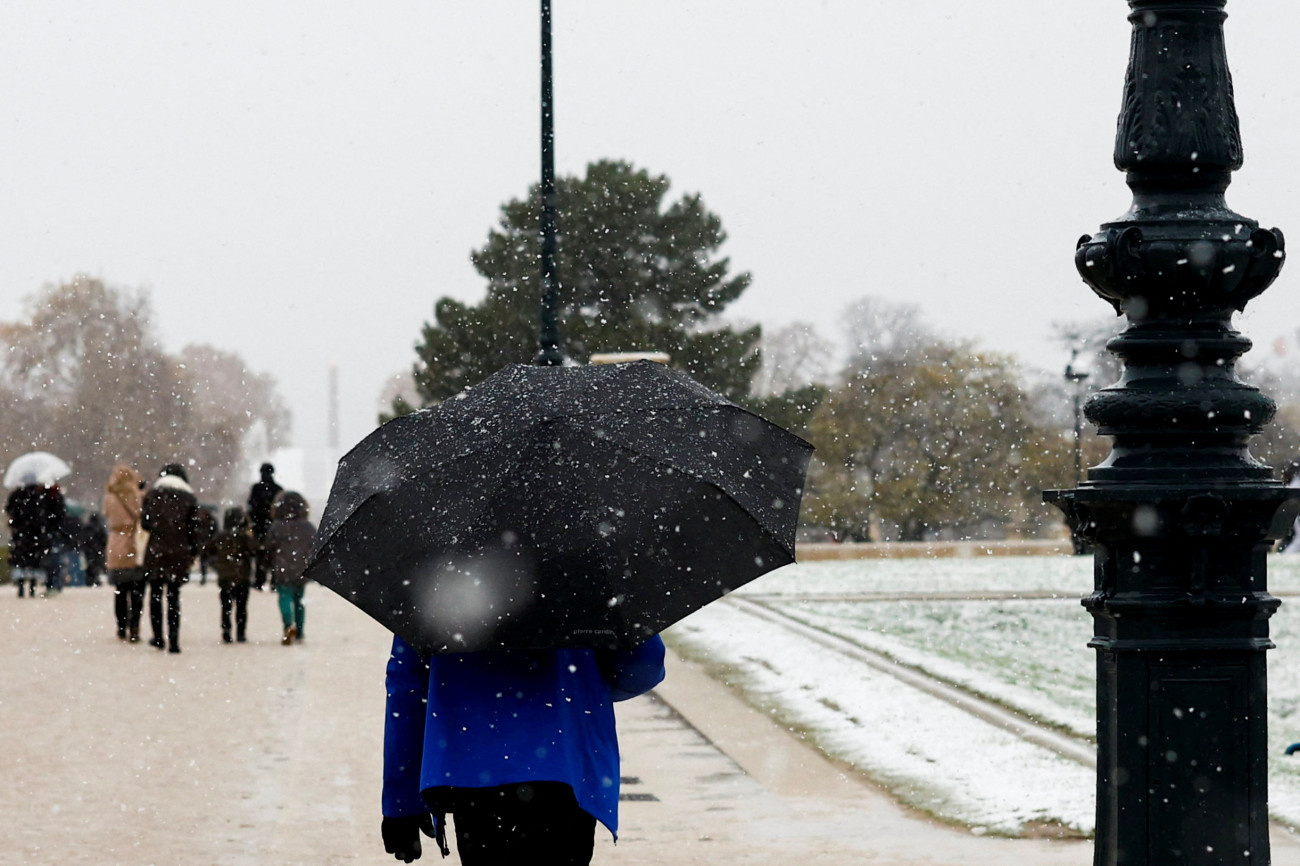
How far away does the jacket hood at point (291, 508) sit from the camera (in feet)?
57.2

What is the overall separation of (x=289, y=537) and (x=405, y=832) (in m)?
13.2

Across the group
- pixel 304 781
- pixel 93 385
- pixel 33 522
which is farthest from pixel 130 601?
pixel 93 385

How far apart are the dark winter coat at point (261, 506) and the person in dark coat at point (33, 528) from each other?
7.91 meters

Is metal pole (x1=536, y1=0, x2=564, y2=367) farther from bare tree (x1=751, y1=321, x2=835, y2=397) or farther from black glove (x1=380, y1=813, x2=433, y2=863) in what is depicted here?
bare tree (x1=751, y1=321, x2=835, y2=397)

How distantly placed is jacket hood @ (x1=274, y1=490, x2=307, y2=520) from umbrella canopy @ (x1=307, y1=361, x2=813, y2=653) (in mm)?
13374

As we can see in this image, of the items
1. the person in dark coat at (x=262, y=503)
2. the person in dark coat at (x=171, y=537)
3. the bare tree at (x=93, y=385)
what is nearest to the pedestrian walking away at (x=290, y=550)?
the person in dark coat at (x=171, y=537)

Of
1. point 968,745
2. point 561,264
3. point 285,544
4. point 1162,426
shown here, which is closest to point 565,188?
point 561,264

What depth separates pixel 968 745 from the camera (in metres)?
9.95

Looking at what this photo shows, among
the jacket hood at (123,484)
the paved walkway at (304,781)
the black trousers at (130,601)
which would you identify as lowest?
the paved walkway at (304,781)

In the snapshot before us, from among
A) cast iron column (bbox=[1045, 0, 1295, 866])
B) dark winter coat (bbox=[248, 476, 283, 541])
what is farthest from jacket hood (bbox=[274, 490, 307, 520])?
cast iron column (bbox=[1045, 0, 1295, 866])

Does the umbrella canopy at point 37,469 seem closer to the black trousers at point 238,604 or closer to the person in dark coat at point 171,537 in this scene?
the black trousers at point 238,604

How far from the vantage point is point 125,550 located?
17.7 meters

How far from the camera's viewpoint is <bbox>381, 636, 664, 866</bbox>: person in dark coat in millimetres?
3936

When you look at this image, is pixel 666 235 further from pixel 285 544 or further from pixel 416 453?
pixel 416 453
